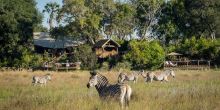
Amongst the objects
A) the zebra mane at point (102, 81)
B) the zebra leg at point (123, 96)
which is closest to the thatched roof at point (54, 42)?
the zebra mane at point (102, 81)

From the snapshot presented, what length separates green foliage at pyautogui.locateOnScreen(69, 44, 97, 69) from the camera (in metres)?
59.4

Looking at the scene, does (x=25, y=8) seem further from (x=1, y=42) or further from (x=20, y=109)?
(x=20, y=109)

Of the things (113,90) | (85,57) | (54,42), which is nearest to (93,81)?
(113,90)

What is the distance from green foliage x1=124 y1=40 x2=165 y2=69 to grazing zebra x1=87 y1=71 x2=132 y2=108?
150 feet

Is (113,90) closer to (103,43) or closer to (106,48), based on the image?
(103,43)

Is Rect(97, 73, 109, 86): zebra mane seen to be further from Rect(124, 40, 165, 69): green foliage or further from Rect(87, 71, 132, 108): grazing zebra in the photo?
Rect(124, 40, 165, 69): green foliage

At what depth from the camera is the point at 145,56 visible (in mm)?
60344

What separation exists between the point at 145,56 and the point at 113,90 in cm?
4739

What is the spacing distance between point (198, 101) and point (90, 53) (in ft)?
154

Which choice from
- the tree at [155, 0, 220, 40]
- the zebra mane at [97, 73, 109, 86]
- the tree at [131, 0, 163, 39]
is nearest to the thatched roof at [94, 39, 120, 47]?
the tree at [131, 0, 163, 39]

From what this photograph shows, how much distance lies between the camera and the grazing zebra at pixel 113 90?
1292 cm

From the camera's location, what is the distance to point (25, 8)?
69062 mm

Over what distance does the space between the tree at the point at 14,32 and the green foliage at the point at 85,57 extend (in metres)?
7.67

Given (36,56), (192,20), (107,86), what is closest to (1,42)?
(36,56)
